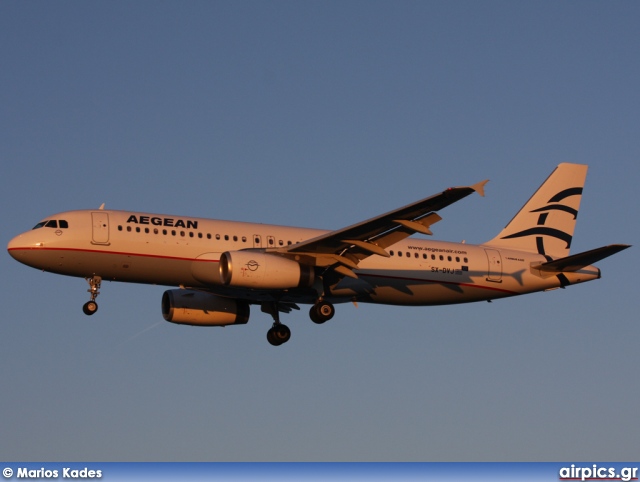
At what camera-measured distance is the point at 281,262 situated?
4384 centimetres

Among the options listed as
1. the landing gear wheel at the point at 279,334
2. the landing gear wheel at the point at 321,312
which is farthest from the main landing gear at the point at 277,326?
the landing gear wheel at the point at 321,312

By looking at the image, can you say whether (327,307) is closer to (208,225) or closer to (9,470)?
(208,225)

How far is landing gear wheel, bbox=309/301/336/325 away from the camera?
151 ft

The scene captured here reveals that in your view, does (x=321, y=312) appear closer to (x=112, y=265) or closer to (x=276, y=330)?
(x=276, y=330)

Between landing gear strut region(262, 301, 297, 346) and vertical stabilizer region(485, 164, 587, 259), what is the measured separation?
9.74m

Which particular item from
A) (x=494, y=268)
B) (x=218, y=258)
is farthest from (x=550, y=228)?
(x=218, y=258)

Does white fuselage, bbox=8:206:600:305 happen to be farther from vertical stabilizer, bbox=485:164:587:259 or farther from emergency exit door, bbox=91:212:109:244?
vertical stabilizer, bbox=485:164:587:259

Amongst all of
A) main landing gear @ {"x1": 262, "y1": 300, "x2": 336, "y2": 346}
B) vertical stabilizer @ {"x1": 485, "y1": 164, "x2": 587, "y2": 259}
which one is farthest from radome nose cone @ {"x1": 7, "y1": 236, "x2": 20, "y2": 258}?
vertical stabilizer @ {"x1": 485, "y1": 164, "x2": 587, "y2": 259}

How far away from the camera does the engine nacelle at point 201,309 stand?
48.9 m

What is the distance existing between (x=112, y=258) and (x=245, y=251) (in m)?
4.93

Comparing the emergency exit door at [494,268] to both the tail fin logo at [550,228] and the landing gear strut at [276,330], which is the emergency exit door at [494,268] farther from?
the landing gear strut at [276,330]

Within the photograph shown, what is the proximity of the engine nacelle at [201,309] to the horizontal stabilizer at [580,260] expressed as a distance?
12.7m

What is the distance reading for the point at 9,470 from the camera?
31.1 metres

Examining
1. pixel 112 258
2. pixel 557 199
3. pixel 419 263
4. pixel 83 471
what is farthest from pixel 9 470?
pixel 557 199
